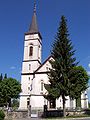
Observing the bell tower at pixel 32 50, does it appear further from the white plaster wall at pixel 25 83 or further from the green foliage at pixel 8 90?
the green foliage at pixel 8 90

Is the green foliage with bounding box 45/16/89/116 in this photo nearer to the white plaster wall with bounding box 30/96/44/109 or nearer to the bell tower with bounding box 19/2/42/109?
the white plaster wall with bounding box 30/96/44/109

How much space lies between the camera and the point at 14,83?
65312mm

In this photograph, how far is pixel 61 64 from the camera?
38938mm

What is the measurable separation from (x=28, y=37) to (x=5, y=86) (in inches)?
Answer: 610

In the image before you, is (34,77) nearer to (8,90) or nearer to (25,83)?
(25,83)

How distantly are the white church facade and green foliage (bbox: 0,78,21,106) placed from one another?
3.70 metres

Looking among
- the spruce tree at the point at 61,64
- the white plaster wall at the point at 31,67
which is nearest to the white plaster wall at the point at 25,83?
the white plaster wall at the point at 31,67

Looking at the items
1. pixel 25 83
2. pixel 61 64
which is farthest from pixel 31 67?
pixel 61 64

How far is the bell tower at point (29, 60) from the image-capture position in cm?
6028

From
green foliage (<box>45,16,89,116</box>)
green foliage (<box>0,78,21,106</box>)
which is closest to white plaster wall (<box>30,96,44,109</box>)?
green foliage (<box>0,78,21,106</box>)

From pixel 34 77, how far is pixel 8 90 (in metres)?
10.2

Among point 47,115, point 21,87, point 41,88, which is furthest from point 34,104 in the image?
point 47,115

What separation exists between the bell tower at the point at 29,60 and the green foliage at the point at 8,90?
12.2 ft

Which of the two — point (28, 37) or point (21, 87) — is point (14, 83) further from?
point (28, 37)
